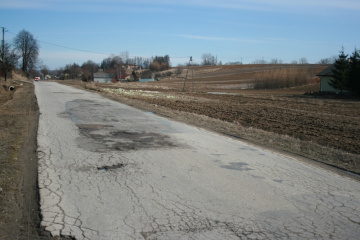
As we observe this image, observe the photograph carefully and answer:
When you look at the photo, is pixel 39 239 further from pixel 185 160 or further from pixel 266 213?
pixel 185 160

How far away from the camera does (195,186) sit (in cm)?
587

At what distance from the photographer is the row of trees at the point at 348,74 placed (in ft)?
138

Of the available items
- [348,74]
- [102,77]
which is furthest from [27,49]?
[348,74]

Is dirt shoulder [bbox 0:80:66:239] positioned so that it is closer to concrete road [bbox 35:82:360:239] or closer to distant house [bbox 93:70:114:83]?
concrete road [bbox 35:82:360:239]

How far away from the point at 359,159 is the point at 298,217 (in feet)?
15.8

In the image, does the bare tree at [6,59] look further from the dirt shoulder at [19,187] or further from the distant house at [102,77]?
the distant house at [102,77]

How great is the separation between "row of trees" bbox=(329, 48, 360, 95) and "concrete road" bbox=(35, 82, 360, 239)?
1495 inches

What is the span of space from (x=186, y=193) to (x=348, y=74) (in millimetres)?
43528

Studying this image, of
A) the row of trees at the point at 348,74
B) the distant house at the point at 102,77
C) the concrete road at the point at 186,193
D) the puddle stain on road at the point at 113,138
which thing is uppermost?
the distant house at the point at 102,77

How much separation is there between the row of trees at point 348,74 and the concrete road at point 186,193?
3798cm

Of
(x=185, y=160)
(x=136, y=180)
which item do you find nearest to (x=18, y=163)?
(x=136, y=180)

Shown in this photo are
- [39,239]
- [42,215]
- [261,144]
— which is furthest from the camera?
[261,144]

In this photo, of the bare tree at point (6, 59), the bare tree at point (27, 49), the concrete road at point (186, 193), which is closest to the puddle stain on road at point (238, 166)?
the concrete road at point (186, 193)

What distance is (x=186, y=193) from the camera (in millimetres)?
5504
